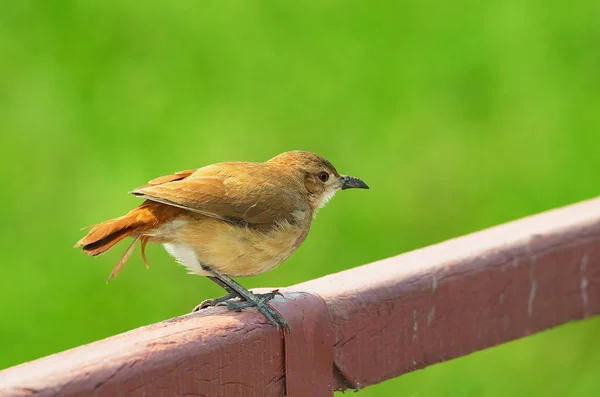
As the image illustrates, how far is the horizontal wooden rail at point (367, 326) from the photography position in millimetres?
3088

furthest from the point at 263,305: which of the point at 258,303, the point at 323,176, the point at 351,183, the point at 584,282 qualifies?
the point at 351,183

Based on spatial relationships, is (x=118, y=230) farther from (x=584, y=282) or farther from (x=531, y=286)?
(x=584, y=282)

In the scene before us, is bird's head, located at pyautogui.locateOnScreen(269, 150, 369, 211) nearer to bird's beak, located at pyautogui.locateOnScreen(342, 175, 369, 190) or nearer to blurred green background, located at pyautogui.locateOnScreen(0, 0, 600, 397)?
bird's beak, located at pyautogui.locateOnScreen(342, 175, 369, 190)

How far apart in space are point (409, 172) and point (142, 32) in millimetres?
2234

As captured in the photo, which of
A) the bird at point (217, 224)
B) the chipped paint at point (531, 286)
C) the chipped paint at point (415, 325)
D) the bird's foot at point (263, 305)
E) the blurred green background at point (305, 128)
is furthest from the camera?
the blurred green background at point (305, 128)

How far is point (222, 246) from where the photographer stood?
14.4ft

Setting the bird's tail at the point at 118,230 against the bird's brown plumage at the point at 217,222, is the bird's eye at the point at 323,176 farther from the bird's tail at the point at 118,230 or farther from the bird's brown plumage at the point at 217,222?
the bird's tail at the point at 118,230

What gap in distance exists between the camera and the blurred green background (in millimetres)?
6852

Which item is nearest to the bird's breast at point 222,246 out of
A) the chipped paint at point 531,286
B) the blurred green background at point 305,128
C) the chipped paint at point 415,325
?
the chipped paint at point 415,325

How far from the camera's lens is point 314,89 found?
28.1 ft

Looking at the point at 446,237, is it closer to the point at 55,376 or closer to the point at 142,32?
the point at 142,32

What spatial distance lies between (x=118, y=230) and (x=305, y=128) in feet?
13.6

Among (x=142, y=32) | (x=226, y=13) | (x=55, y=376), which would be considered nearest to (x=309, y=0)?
(x=226, y=13)

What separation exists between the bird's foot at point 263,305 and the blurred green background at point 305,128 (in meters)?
2.65
